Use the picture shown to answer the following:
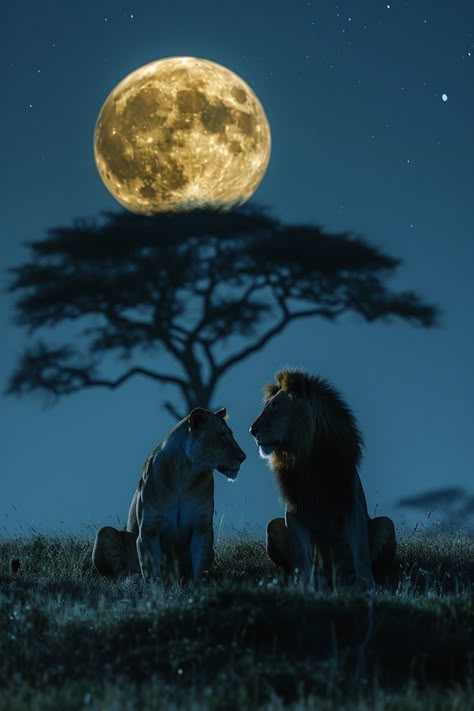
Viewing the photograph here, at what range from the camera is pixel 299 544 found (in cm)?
942

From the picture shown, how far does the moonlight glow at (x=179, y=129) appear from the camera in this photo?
21.7 metres

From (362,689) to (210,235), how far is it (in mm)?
20733

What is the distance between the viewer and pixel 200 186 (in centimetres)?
2356

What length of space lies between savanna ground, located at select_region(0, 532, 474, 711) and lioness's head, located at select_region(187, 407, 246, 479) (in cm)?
138

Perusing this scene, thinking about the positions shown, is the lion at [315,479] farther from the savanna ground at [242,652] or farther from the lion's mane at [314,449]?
the savanna ground at [242,652]

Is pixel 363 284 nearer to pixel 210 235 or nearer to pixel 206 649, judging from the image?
pixel 210 235

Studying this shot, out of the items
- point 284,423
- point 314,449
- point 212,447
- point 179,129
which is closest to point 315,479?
point 314,449

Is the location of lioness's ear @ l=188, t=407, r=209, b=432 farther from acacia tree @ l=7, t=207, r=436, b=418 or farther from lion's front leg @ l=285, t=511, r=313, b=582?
acacia tree @ l=7, t=207, r=436, b=418

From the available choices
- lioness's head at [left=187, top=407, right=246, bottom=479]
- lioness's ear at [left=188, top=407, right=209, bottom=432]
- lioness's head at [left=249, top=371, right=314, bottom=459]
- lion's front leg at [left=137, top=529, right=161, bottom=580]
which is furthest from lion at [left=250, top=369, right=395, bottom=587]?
lion's front leg at [left=137, top=529, right=161, bottom=580]

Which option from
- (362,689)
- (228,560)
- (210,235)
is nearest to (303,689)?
(362,689)

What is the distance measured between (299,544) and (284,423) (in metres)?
0.89

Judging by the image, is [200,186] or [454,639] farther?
[200,186]

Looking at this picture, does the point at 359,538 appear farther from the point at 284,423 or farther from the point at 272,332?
the point at 272,332

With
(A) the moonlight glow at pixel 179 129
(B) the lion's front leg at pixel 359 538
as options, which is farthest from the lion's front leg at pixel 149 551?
(A) the moonlight glow at pixel 179 129
